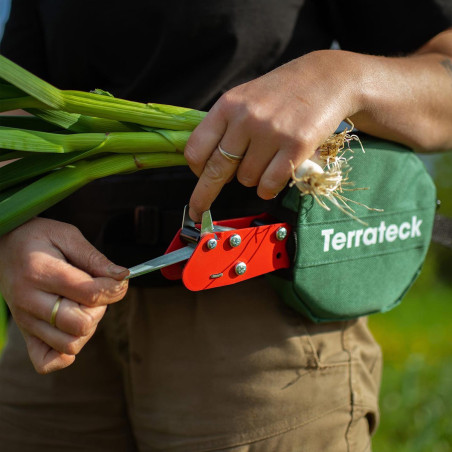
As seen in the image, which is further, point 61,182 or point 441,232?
point 441,232

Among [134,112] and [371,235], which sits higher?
[134,112]

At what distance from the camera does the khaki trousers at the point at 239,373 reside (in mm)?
1315

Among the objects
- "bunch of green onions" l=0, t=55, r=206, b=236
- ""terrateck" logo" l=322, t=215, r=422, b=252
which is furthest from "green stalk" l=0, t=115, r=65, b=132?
""terrateck" logo" l=322, t=215, r=422, b=252

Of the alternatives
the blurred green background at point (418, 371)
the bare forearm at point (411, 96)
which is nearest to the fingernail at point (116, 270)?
the bare forearm at point (411, 96)

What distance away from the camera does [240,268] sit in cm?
118

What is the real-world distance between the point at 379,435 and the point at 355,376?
166 centimetres

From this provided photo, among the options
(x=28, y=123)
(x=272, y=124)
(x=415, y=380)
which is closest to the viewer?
(x=272, y=124)

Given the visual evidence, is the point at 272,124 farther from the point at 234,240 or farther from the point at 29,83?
the point at 29,83

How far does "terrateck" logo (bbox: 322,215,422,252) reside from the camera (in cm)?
127

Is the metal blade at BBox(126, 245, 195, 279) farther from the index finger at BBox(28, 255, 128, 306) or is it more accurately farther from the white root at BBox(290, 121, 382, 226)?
the white root at BBox(290, 121, 382, 226)

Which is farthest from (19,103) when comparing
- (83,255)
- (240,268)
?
(240,268)

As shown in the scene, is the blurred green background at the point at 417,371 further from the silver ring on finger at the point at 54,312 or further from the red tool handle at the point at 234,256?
the red tool handle at the point at 234,256

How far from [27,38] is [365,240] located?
102 cm

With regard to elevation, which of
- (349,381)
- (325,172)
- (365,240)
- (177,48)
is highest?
(177,48)
